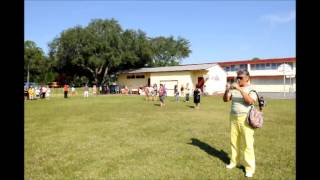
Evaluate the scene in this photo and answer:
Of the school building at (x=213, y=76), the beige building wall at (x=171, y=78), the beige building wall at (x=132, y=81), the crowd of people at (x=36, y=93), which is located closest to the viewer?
the crowd of people at (x=36, y=93)

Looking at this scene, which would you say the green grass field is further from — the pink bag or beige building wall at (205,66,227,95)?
beige building wall at (205,66,227,95)

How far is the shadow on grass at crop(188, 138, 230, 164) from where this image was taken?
748 centimetres

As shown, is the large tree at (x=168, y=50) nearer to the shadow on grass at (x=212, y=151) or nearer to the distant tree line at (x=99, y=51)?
the distant tree line at (x=99, y=51)

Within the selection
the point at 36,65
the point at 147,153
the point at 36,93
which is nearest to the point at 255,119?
the point at 147,153

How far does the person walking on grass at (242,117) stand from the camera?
6031 millimetres

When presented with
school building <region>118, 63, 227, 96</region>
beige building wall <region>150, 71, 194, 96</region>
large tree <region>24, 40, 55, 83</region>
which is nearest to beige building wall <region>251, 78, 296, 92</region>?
school building <region>118, 63, 227, 96</region>

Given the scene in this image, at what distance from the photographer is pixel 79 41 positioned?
Answer: 57031mm

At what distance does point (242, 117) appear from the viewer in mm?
6199

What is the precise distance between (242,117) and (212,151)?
2.30m

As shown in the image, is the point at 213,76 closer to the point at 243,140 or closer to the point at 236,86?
the point at 243,140

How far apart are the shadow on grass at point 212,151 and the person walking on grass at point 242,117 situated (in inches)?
36.0

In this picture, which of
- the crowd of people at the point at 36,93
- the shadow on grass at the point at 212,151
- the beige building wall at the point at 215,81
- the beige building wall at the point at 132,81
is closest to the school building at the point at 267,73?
the beige building wall at the point at 215,81
